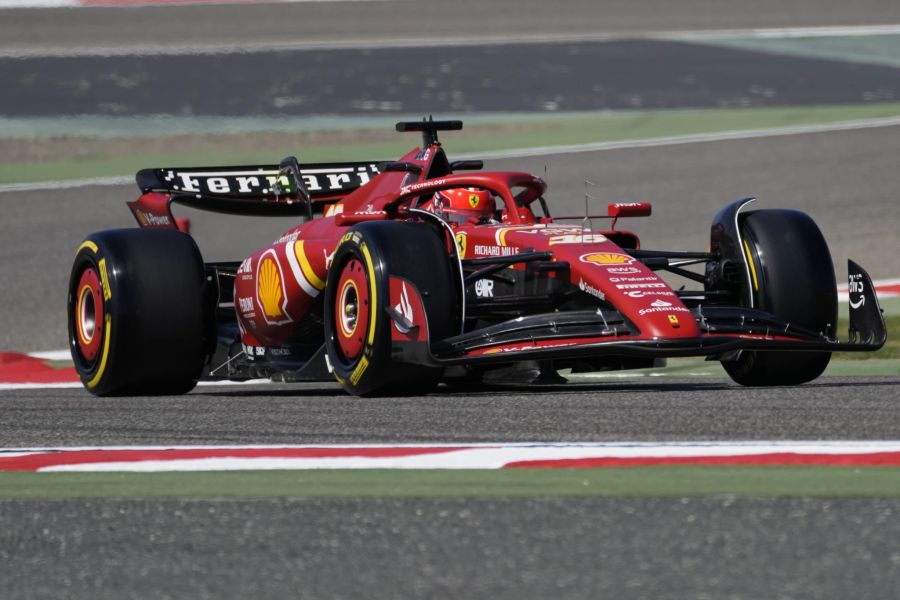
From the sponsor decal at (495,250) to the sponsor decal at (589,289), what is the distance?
51cm

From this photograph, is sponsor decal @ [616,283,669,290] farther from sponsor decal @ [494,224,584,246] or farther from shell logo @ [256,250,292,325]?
shell logo @ [256,250,292,325]

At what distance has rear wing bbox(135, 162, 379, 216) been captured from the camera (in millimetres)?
10594

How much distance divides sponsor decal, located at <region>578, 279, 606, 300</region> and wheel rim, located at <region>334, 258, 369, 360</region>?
3.22ft

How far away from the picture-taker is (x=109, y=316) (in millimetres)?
9156

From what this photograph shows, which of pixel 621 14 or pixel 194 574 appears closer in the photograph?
pixel 194 574

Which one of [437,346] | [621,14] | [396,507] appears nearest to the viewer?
[396,507]

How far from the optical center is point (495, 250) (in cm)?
838

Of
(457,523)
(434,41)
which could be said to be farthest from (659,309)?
(434,41)

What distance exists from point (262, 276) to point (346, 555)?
5.43 m

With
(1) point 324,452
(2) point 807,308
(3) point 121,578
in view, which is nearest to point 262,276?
(2) point 807,308

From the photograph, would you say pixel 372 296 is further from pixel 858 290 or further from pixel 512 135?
pixel 512 135

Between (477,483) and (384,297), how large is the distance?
9.25ft

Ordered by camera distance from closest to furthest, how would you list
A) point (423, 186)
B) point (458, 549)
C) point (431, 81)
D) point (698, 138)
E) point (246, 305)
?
1. point (458, 549)
2. point (423, 186)
3. point (246, 305)
4. point (698, 138)
5. point (431, 81)

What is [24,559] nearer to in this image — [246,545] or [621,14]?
[246,545]
